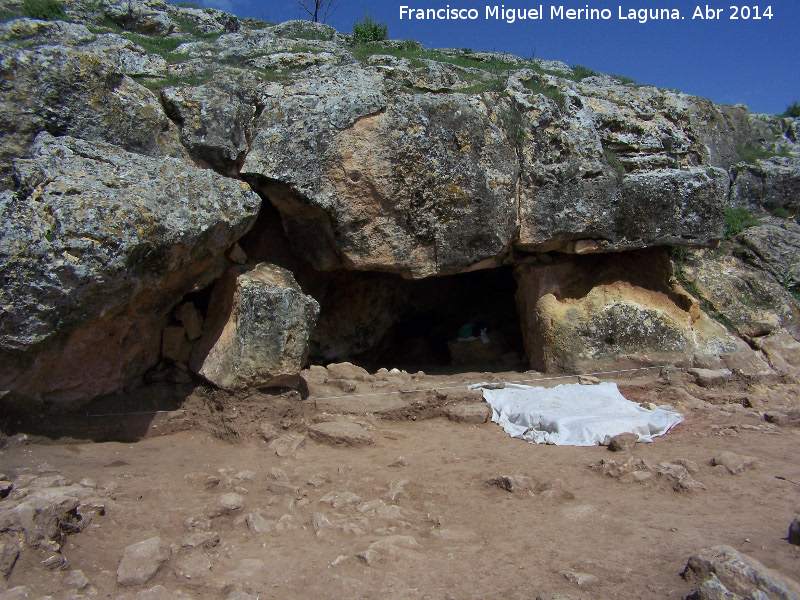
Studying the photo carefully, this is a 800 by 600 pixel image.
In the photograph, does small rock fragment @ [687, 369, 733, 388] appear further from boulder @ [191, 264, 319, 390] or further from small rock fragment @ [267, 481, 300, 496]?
small rock fragment @ [267, 481, 300, 496]

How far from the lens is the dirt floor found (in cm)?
251

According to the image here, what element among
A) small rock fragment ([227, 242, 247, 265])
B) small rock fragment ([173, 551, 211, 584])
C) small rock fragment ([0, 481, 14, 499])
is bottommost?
small rock fragment ([173, 551, 211, 584])

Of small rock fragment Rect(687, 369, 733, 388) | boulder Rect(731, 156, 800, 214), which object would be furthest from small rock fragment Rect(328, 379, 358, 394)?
boulder Rect(731, 156, 800, 214)

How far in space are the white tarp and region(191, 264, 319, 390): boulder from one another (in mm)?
1687

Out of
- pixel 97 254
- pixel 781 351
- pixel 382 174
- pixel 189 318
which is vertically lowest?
pixel 781 351

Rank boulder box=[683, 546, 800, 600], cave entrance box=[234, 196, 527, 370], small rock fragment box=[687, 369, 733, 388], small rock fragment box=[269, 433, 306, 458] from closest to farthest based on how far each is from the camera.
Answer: boulder box=[683, 546, 800, 600]
small rock fragment box=[269, 433, 306, 458]
small rock fragment box=[687, 369, 733, 388]
cave entrance box=[234, 196, 527, 370]

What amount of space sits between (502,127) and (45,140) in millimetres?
3785

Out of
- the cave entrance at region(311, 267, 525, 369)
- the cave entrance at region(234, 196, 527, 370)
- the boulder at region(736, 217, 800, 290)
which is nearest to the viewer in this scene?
the cave entrance at region(234, 196, 527, 370)

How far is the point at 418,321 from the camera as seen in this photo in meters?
8.23

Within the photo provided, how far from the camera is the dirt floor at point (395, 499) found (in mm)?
2506

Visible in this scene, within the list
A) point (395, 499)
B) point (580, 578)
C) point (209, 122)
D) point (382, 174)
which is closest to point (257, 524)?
point (395, 499)

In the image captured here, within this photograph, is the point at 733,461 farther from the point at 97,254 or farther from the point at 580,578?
the point at 97,254

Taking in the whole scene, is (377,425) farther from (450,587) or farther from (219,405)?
(450,587)

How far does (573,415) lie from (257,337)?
251cm
